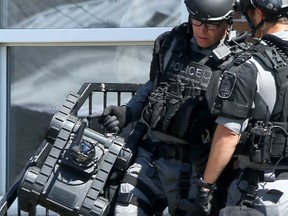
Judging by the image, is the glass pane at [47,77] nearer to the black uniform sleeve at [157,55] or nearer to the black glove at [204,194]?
the black uniform sleeve at [157,55]

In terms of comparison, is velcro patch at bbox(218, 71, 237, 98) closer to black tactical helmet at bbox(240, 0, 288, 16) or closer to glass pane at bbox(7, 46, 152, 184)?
black tactical helmet at bbox(240, 0, 288, 16)

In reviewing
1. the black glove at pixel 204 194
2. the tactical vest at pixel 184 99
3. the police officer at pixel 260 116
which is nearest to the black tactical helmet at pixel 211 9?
the tactical vest at pixel 184 99

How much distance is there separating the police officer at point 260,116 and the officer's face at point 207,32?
42 cm

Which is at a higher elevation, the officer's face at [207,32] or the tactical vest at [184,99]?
the officer's face at [207,32]

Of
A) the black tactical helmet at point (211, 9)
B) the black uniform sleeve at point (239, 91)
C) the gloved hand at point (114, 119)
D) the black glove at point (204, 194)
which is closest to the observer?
the black uniform sleeve at point (239, 91)

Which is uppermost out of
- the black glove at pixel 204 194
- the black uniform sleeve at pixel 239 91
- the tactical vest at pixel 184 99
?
the black uniform sleeve at pixel 239 91

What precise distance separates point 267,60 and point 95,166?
1085 mm

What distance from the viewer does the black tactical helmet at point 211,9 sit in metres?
4.22

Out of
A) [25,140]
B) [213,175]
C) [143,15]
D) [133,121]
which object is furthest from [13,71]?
[213,175]

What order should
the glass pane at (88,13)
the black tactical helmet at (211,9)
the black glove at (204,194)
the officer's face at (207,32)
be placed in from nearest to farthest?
the black glove at (204,194) → the black tactical helmet at (211,9) → the officer's face at (207,32) → the glass pane at (88,13)

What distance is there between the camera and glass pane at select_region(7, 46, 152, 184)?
6.29 metres

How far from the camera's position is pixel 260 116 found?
12.7 feet

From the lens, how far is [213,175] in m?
3.96

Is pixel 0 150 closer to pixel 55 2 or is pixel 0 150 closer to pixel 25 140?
pixel 25 140
